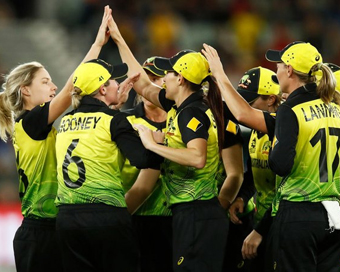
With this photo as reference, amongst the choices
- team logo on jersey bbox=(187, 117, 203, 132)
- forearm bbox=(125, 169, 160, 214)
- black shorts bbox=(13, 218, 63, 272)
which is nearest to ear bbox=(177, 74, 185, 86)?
team logo on jersey bbox=(187, 117, 203, 132)

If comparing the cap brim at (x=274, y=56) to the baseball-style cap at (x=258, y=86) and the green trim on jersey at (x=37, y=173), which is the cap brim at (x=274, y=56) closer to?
the baseball-style cap at (x=258, y=86)

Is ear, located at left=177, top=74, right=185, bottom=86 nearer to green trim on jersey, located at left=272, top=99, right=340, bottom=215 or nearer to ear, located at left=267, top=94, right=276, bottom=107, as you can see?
green trim on jersey, located at left=272, top=99, right=340, bottom=215

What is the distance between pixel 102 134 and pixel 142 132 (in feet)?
0.96

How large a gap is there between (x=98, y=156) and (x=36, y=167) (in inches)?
31.8

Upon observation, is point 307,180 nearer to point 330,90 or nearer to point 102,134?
point 330,90

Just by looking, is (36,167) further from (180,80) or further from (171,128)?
(180,80)

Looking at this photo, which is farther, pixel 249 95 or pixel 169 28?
pixel 169 28

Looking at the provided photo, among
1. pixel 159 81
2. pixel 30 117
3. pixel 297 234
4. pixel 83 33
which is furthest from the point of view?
pixel 83 33

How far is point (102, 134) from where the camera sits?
5.57m

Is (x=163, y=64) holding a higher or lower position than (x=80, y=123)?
higher

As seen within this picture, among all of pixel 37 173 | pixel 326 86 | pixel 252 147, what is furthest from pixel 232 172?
pixel 37 173

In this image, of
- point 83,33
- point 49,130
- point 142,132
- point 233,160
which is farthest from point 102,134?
point 83,33

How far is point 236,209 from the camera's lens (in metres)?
6.55

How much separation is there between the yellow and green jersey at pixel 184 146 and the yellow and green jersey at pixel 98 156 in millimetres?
272
